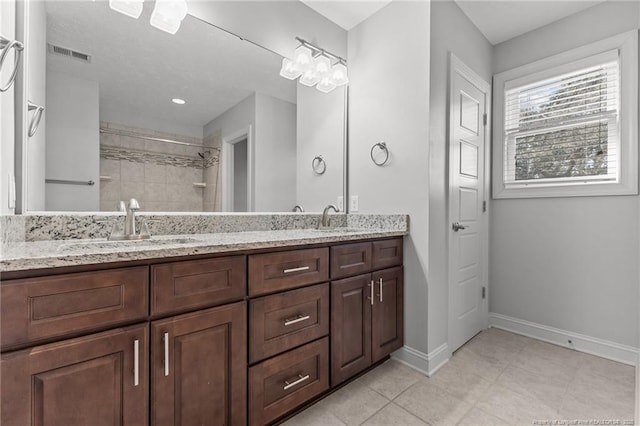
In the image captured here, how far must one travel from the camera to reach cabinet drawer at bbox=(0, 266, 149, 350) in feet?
2.47

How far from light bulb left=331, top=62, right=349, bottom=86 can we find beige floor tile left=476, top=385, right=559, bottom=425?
2273mm

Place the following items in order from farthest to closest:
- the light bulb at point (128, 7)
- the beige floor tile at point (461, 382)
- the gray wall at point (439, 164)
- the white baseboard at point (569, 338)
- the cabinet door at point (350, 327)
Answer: the white baseboard at point (569, 338), the gray wall at point (439, 164), the beige floor tile at point (461, 382), the cabinet door at point (350, 327), the light bulb at point (128, 7)

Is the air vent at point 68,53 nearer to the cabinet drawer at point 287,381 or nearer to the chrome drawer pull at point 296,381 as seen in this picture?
the cabinet drawer at point 287,381

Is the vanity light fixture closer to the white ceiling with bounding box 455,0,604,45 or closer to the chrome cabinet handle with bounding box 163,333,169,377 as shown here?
the white ceiling with bounding box 455,0,604,45

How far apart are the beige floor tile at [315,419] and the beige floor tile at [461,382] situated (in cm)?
72

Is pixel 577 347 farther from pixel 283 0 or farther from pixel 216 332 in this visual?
pixel 283 0

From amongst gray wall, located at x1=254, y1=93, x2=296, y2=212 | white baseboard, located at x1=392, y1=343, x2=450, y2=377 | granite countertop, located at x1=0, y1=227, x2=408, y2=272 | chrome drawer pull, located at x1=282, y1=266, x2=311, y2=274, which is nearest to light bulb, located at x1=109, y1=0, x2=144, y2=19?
gray wall, located at x1=254, y1=93, x2=296, y2=212

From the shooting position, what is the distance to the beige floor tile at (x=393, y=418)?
4.77 feet

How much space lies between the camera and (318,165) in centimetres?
235

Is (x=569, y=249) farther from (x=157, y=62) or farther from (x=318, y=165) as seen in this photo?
(x=157, y=62)

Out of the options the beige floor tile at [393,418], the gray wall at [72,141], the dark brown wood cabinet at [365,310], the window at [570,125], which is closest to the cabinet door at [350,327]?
the dark brown wood cabinet at [365,310]

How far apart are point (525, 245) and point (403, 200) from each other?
1334mm

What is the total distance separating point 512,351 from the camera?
221 centimetres

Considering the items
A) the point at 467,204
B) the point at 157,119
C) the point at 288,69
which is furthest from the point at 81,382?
the point at 467,204
